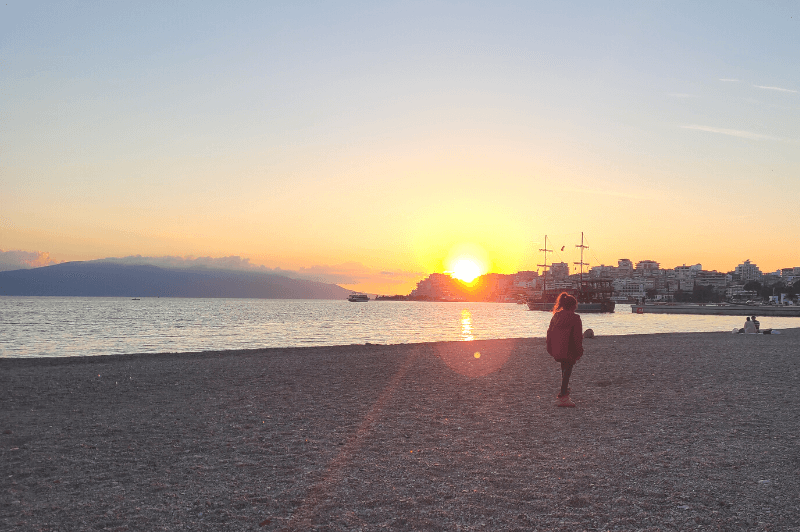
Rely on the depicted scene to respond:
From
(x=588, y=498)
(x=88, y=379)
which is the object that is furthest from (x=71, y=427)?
(x=588, y=498)

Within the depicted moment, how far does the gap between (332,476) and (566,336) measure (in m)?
5.88

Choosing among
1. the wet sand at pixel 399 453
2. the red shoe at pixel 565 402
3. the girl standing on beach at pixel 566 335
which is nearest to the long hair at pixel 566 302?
the girl standing on beach at pixel 566 335

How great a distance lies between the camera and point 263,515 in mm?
4957

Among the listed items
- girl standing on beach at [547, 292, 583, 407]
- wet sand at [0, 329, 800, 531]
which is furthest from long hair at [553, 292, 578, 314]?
wet sand at [0, 329, 800, 531]

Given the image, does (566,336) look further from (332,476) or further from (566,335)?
(332,476)

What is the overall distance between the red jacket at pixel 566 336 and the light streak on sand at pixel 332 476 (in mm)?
3517

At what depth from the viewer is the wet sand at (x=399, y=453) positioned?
4.99 m

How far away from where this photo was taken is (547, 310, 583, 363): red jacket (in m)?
10.4

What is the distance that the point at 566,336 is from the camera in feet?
34.2

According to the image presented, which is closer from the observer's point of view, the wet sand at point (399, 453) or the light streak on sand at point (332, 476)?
the light streak on sand at point (332, 476)

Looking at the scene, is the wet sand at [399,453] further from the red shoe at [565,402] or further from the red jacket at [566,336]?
the red jacket at [566,336]

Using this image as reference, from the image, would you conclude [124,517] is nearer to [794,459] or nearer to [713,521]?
[713,521]

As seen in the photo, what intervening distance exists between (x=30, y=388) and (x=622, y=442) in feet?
43.0

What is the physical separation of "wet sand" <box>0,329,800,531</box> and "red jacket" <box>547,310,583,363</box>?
1.03m
